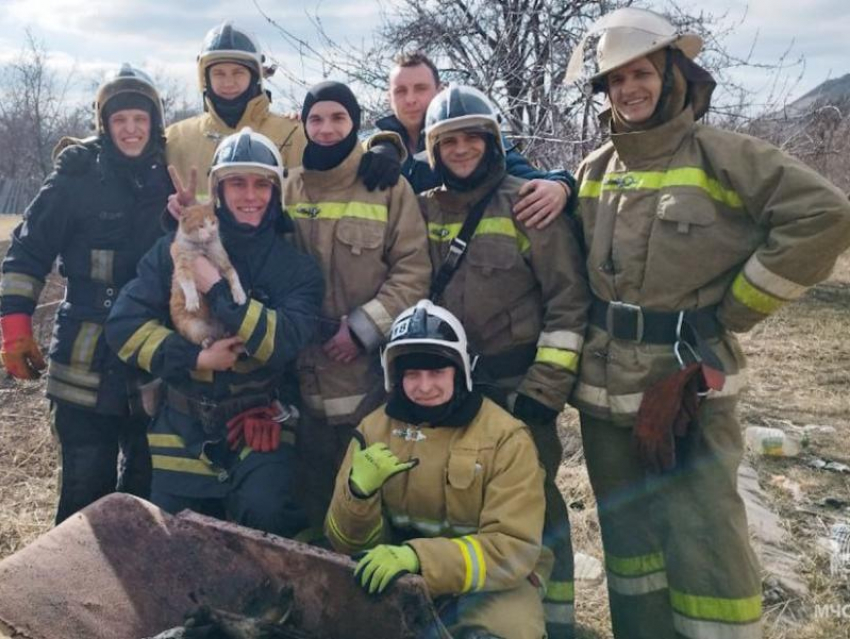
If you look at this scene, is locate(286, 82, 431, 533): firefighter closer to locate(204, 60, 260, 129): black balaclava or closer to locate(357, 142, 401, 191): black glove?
locate(357, 142, 401, 191): black glove

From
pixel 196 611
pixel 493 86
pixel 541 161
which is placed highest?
pixel 493 86

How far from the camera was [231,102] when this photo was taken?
12.1 ft

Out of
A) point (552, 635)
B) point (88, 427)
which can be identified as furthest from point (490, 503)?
point (88, 427)

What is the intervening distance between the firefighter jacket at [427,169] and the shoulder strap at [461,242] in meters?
0.26

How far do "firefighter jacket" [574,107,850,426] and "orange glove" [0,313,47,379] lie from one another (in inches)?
95.9

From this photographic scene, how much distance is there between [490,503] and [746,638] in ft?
3.43

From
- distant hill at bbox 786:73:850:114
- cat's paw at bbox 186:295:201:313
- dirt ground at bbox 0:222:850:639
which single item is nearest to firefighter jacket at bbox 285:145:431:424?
cat's paw at bbox 186:295:201:313

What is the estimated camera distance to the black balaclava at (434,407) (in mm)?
2824

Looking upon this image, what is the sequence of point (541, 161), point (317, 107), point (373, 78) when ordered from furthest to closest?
point (373, 78) → point (541, 161) → point (317, 107)

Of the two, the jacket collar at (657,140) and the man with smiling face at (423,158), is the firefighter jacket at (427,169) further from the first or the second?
the jacket collar at (657,140)

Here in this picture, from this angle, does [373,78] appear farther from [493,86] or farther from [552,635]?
[552,635]

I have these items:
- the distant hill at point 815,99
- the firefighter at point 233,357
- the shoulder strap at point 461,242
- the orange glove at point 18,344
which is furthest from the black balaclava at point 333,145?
the distant hill at point 815,99

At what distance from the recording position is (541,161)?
246 inches

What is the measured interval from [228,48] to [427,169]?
1.03m
